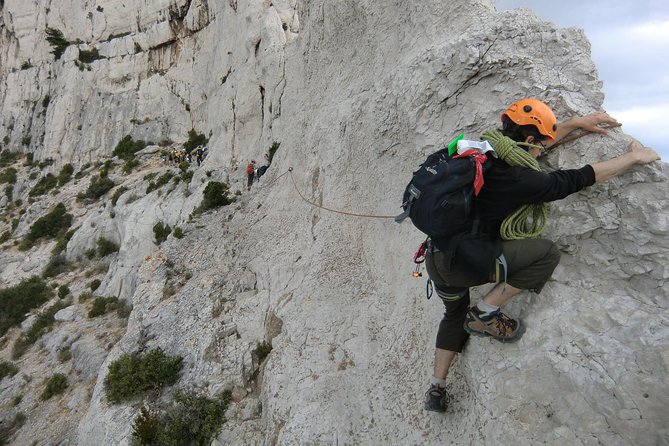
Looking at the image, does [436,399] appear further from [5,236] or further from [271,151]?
[5,236]

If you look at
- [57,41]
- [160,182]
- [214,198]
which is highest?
[57,41]

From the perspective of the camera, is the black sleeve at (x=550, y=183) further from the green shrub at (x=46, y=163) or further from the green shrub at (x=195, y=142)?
the green shrub at (x=46, y=163)

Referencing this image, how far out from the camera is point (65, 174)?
34312 millimetres

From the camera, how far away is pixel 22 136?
133 ft

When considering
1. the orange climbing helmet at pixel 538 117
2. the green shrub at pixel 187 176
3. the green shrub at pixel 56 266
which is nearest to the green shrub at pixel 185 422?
the orange climbing helmet at pixel 538 117

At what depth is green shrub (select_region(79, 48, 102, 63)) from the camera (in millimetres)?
36844

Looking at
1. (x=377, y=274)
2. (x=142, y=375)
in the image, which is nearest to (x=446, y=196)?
(x=377, y=274)

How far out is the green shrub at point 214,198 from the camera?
16.8 m

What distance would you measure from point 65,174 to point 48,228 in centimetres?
937

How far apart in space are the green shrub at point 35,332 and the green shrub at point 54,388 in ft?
15.7

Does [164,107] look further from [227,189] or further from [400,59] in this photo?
[400,59]

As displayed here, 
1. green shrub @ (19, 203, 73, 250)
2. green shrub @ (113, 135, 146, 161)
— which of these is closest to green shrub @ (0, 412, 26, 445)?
green shrub @ (19, 203, 73, 250)

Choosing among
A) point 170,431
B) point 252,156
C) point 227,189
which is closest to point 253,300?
point 170,431

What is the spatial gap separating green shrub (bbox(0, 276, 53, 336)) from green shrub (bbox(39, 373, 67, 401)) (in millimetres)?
8480
